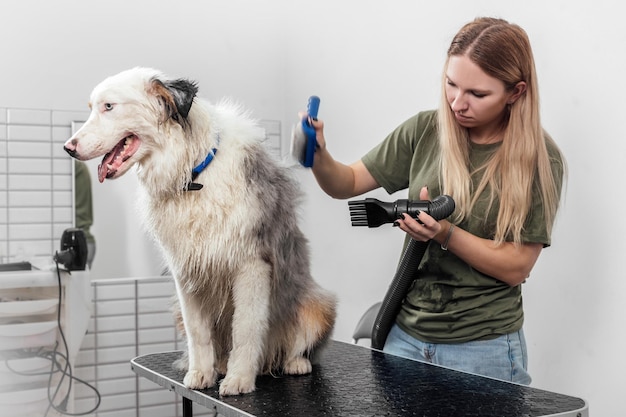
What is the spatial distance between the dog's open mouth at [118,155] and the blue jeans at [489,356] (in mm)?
845

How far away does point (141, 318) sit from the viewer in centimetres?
347

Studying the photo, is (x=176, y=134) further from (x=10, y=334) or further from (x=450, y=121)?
(x=10, y=334)

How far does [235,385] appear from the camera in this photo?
1.54 meters

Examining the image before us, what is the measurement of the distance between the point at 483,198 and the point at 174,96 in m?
0.75

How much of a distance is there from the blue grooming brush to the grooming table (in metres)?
0.50

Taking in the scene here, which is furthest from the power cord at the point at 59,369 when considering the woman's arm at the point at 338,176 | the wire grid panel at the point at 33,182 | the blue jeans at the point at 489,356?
the blue jeans at the point at 489,356

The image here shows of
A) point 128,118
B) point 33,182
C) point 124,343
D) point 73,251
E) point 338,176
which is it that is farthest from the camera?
→ point 124,343

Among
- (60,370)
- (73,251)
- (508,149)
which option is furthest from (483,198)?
(60,370)

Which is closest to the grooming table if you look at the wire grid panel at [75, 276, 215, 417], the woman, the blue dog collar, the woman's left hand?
the woman

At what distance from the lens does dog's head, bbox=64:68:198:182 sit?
147 cm

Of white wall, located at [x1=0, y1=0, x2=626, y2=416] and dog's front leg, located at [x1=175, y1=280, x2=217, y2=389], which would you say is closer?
dog's front leg, located at [x1=175, y1=280, x2=217, y2=389]

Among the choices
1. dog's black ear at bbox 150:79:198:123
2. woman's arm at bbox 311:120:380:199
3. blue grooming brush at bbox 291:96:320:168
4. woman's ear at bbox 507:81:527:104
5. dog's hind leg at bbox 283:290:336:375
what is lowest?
dog's hind leg at bbox 283:290:336:375

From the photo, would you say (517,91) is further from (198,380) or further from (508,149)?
(198,380)

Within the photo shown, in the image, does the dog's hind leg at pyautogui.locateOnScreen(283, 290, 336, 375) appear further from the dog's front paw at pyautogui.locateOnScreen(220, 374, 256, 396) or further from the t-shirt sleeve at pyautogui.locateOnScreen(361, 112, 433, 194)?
the t-shirt sleeve at pyautogui.locateOnScreen(361, 112, 433, 194)
